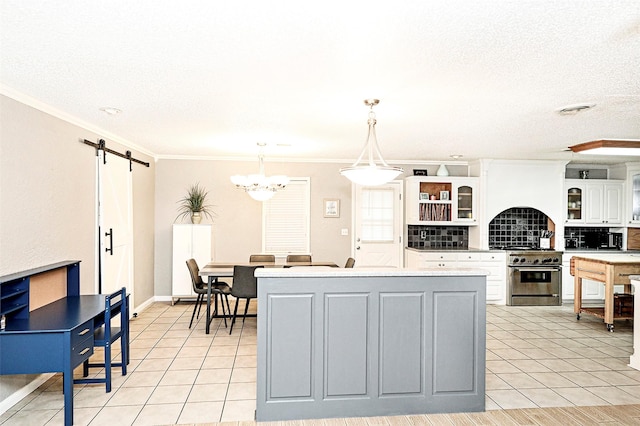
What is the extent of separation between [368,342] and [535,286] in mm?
4954

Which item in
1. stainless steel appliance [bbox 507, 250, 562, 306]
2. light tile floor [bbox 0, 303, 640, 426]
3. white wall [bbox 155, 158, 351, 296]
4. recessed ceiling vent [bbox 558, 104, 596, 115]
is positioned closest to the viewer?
light tile floor [bbox 0, 303, 640, 426]

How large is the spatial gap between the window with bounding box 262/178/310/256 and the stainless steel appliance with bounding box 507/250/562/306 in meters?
3.33

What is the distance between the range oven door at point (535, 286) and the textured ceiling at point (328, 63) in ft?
9.28

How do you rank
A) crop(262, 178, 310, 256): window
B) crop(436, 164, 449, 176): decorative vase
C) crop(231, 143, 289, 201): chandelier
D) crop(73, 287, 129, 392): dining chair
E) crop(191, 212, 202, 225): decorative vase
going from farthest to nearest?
crop(436, 164, 449, 176): decorative vase, crop(262, 178, 310, 256): window, crop(191, 212, 202, 225): decorative vase, crop(231, 143, 289, 201): chandelier, crop(73, 287, 129, 392): dining chair

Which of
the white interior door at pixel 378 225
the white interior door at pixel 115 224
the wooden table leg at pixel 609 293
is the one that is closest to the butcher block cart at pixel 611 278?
the wooden table leg at pixel 609 293

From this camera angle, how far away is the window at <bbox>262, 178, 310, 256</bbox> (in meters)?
7.20

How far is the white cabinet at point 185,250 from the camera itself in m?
6.68

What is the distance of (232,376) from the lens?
3814 millimetres

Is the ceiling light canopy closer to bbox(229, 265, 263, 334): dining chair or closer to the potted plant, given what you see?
bbox(229, 265, 263, 334): dining chair

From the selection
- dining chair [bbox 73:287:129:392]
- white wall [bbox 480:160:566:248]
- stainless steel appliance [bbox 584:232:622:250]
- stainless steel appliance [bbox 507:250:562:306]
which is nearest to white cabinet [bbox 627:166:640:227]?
stainless steel appliance [bbox 584:232:622:250]

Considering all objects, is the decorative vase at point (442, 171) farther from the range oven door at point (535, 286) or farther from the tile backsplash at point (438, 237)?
the range oven door at point (535, 286)

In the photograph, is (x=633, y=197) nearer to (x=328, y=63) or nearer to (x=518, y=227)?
(x=518, y=227)

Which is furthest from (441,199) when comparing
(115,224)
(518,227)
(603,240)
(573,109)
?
(115,224)

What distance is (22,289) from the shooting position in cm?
320
